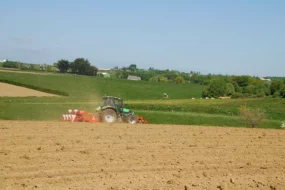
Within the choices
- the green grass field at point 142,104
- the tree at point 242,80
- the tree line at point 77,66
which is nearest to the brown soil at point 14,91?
the green grass field at point 142,104

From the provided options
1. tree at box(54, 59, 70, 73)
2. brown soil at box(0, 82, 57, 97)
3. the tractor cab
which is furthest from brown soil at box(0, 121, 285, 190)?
tree at box(54, 59, 70, 73)

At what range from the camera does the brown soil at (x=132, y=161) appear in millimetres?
9383

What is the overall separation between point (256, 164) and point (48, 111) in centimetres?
2495

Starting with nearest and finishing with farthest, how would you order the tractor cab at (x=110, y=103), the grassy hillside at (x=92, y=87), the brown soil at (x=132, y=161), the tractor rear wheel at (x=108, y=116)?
1. the brown soil at (x=132, y=161)
2. the tractor rear wheel at (x=108, y=116)
3. the tractor cab at (x=110, y=103)
4. the grassy hillside at (x=92, y=87)

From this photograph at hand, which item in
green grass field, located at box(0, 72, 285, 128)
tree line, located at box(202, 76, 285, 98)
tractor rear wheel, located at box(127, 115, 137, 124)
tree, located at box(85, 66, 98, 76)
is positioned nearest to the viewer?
tractor rear wheel, located at box(127, 115, 137, 124)

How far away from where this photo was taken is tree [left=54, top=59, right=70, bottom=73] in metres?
101

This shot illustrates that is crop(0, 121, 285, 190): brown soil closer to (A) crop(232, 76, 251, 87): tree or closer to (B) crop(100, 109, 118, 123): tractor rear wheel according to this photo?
(B) crop(100, 109, 118, 123): tractor rear wheel

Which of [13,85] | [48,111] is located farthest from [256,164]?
[13,85]

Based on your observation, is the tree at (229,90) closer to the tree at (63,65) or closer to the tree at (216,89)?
the tree at (216,89)

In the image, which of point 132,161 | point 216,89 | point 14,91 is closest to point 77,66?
point 216,89

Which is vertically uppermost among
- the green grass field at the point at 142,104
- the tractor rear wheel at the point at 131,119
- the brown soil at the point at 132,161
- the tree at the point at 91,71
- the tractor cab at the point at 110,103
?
the tree at the point at 91,71

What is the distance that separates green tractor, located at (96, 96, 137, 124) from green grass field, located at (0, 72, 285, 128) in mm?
7278

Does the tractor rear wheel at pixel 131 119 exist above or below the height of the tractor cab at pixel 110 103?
below

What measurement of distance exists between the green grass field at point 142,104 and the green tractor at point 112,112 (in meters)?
7.28
